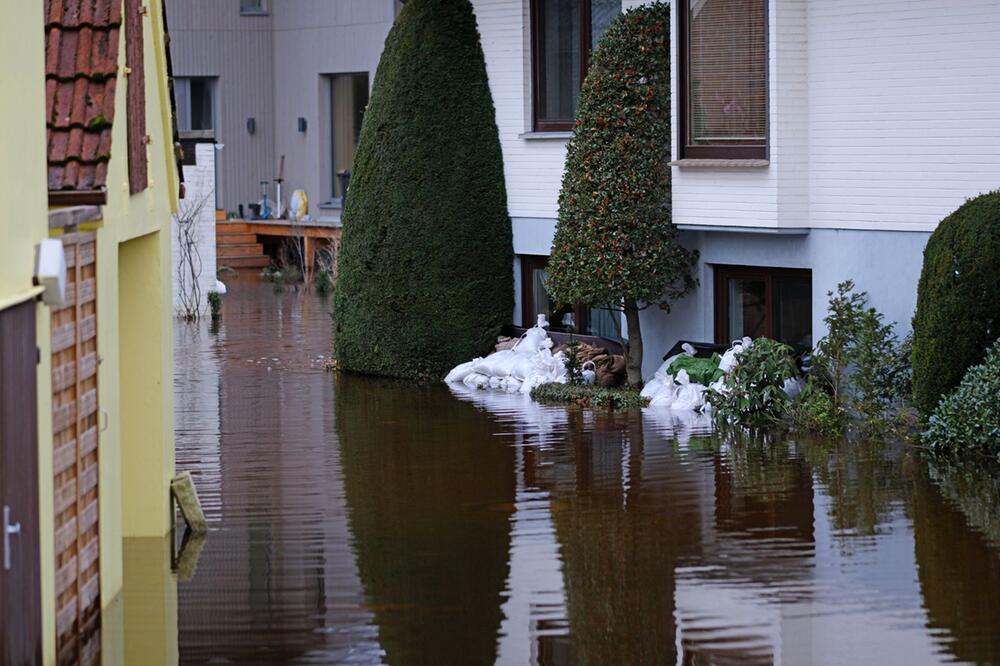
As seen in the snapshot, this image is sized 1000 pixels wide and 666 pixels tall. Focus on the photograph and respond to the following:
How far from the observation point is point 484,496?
12695mm

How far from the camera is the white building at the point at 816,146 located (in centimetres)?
1501

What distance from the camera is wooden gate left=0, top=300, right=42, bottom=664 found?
710 cm

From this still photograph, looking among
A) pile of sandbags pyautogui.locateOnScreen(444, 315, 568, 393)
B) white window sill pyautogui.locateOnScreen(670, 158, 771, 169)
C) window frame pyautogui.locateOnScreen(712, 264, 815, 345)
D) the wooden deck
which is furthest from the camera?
the wooden deck

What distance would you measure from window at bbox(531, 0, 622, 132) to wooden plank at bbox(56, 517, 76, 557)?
39.1 ft

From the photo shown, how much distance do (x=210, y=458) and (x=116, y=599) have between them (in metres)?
4.77

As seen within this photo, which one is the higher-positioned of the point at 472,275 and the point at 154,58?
the point at 154,58

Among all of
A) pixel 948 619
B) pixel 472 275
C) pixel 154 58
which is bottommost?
pixel 948 619

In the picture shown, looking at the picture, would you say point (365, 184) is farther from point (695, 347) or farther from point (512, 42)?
point (695, 347)

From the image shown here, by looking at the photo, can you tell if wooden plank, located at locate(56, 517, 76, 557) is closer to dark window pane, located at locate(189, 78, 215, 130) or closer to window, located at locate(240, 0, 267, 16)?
window, located at locate(240, 0, 267, 16)

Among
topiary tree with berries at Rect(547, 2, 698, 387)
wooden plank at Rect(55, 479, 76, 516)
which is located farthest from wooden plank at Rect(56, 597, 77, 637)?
topiary tree with berries at Rect(547, 2, 698, 387)

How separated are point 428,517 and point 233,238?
23.5 meters

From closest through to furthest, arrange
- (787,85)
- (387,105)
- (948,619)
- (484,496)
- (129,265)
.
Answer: (948,619) → (129,265) → (484,496) → (787,85) → (387,105)

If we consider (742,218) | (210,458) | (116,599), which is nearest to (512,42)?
(742,218)

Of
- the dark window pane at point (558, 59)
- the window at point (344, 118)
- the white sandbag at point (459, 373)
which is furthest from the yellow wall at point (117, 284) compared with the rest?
the window at point (344, 118)
